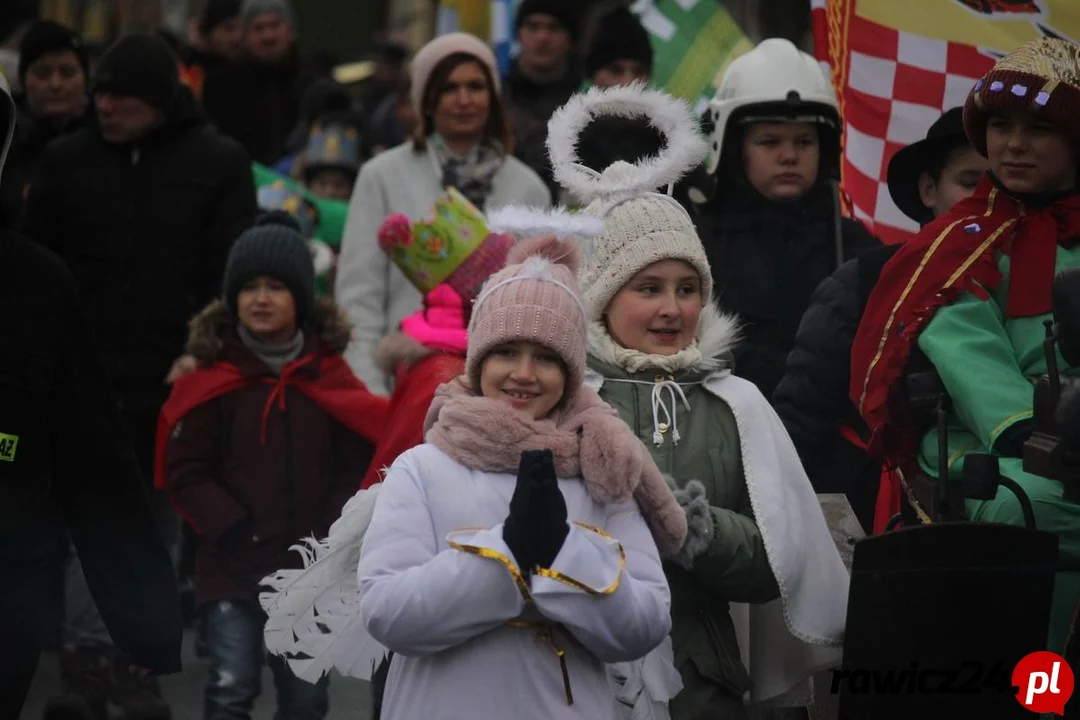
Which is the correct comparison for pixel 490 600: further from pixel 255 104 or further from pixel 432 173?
pixel 255 104

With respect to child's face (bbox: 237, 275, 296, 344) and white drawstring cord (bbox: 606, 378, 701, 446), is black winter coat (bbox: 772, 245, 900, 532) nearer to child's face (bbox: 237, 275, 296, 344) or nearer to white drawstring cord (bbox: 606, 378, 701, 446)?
white drawstring cord (bbox: 606, 378, 701, 446)

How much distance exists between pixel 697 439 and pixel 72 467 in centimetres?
158

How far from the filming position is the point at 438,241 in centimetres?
697

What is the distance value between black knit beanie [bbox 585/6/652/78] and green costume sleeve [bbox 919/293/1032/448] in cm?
465

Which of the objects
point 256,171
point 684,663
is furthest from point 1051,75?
point 256,171

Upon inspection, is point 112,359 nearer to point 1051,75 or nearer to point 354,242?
point 354,242

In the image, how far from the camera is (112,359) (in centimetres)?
903

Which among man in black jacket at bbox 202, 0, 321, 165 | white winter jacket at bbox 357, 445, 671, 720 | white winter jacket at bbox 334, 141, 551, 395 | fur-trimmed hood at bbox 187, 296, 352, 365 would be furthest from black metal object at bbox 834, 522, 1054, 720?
man in black jacket at bbox 202, 0, 321, 165

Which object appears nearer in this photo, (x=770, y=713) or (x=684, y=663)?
(x=684, y=663)

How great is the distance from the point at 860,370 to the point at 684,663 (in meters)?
1.11

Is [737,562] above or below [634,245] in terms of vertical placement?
below

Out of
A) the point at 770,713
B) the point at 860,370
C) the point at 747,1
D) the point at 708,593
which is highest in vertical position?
the point at 747,1

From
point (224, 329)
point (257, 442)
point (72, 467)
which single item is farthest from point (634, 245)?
point (224, 329)

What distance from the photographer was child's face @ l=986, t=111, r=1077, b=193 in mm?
5770
